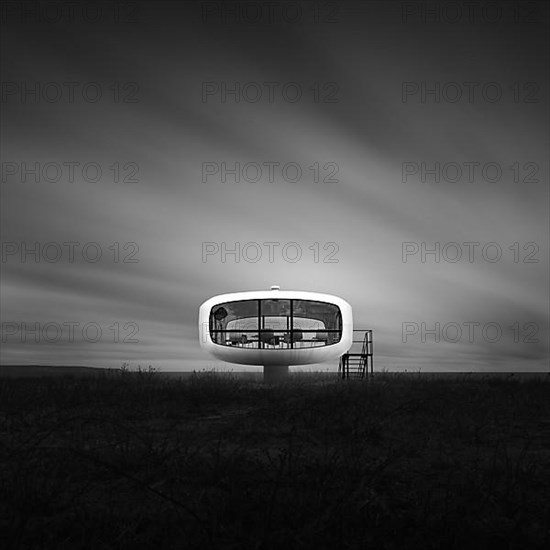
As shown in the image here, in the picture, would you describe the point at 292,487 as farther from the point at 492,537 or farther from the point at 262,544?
the point at 492,537

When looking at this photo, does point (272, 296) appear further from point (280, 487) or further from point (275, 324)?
point (280, 487)

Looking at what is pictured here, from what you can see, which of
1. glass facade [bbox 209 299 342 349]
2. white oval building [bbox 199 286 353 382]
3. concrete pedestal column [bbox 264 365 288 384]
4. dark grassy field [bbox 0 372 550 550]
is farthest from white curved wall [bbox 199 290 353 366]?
dark grassy field [bbox 0 372 550 550]

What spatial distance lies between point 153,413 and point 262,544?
625 cm

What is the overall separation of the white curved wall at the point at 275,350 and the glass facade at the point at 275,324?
0.64ft

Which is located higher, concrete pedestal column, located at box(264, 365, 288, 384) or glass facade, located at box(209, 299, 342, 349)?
glass facade, located at box(209, 299, 342, 349)

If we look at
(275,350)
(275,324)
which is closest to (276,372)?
(275,350)

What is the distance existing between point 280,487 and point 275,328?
19.1 meters

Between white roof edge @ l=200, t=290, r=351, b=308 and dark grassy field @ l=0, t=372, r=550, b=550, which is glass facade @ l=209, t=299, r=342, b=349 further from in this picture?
dark grassy field @ l=0, t=372, r=550, b=550

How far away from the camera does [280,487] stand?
13.9 feet

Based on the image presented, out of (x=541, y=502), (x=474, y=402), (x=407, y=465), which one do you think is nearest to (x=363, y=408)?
(x=474, y=402)

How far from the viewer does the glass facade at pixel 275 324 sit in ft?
76.1

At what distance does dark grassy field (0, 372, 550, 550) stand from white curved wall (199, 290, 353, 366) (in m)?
14.8

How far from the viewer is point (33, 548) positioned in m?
3.18

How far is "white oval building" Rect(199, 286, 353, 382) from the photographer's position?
23.2 metres
